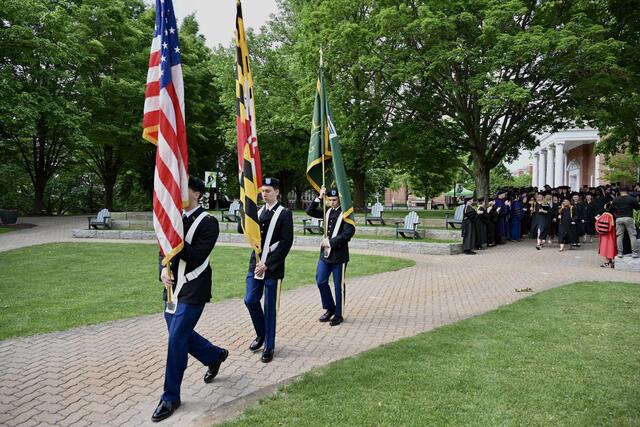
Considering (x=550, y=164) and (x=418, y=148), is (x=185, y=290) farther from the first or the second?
(x=550, y=164)

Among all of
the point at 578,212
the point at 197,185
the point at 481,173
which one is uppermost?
the point at 481,173

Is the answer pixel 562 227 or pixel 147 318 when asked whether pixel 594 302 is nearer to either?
pixel 147 318

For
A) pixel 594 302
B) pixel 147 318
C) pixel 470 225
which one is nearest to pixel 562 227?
pixel 470 225

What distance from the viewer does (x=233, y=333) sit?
7090mm

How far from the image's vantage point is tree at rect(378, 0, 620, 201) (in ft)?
54.7

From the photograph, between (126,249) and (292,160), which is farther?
(292,160)

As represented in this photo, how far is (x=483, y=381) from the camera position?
501 centimetres

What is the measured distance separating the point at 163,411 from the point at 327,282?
143 inches

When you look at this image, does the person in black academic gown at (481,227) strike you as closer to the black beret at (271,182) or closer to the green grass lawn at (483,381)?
the green grass lawn at (483,381)

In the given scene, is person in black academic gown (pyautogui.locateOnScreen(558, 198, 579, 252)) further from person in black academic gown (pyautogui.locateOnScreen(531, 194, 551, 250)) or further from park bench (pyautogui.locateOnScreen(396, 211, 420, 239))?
park bench (pyautogui.locateOnScreen(396, 211, 420, 239))

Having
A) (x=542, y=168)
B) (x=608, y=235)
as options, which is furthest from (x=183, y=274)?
(x=542, y=168)

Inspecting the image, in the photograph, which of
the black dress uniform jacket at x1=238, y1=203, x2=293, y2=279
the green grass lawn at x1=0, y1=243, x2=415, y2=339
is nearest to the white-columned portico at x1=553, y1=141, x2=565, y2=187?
the green grass lawn at x1=0, y1=243, x2=415, y2=339

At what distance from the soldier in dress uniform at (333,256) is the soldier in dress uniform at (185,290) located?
296cm

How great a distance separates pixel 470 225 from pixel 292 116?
1337 centimetres
